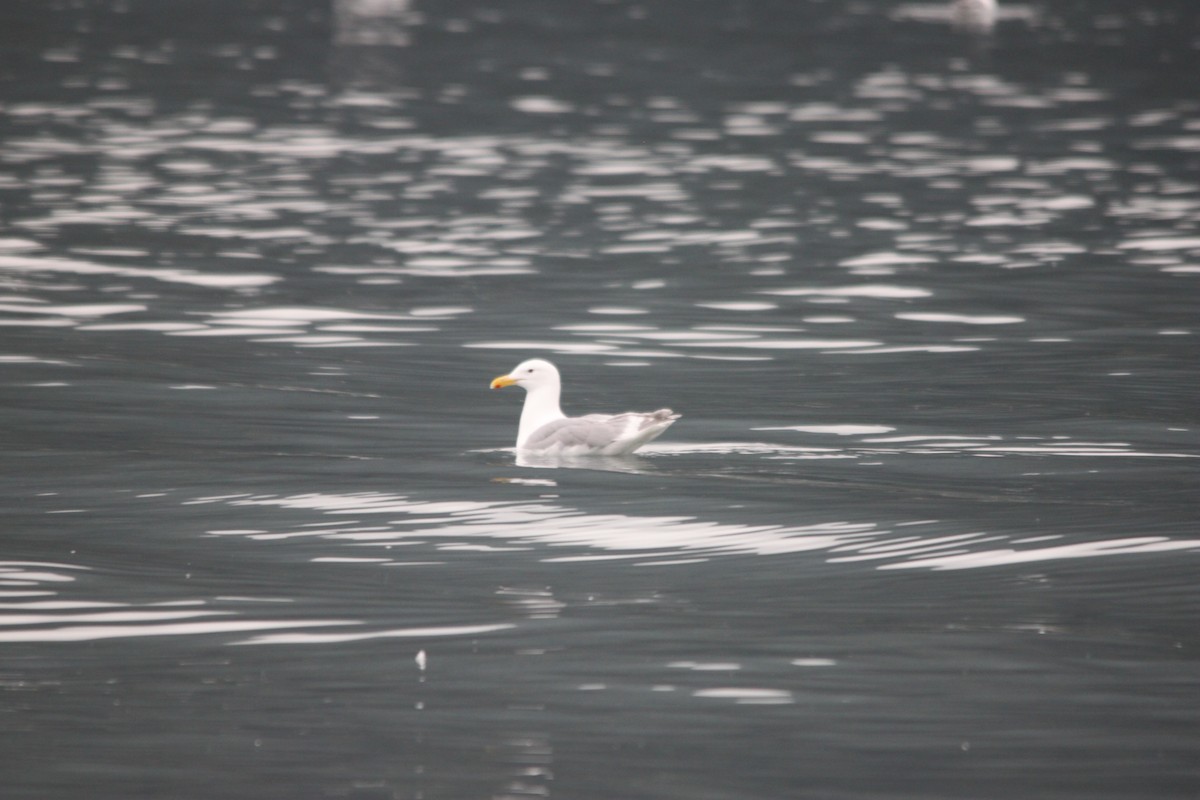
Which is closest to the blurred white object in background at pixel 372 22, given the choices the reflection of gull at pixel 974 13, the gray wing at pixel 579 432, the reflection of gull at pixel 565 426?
the reflection of gull at pixel 974 13

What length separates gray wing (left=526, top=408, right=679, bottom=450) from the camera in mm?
14453

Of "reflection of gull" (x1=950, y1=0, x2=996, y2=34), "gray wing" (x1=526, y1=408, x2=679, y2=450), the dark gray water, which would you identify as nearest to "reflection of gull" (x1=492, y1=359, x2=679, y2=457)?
"gray wing" (x1=526, y1=408, x2=679, y2=450)

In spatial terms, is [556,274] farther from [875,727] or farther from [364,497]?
[875,727]

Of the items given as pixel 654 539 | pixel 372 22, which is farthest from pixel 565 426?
pixel 372 22

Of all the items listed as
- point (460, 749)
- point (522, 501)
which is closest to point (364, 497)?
point (522, 501)

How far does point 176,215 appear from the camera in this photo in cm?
2883

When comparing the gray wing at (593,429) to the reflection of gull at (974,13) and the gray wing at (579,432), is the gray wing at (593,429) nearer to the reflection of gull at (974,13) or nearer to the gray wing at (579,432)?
the gray wing at (579,432)

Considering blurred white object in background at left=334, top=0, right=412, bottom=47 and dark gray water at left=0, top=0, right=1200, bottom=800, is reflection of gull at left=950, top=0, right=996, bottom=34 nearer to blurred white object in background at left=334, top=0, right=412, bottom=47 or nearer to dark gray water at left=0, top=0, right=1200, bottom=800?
blurred white object in background at left=334, top=0, right=412, bottom=47

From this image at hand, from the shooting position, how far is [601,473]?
47.5 feet

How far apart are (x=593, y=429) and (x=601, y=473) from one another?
0.41m

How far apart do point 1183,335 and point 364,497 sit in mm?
9990

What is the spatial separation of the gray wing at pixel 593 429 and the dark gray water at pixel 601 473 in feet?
0.73

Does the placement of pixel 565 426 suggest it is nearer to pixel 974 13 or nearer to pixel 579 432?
pixel 579 432

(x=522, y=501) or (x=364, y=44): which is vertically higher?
(x=364, y=44)
